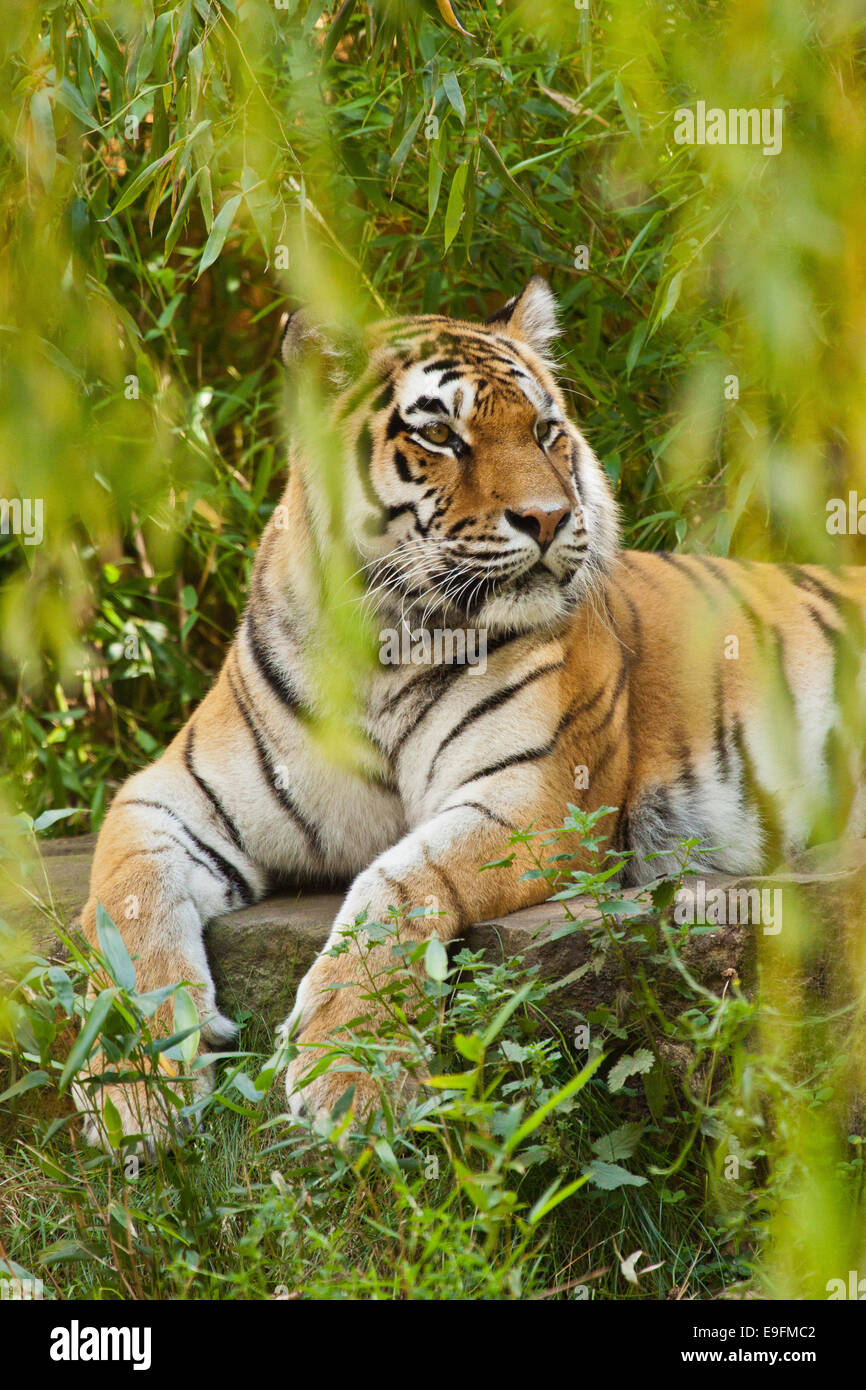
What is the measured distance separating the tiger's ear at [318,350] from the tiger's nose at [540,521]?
1.76 feet

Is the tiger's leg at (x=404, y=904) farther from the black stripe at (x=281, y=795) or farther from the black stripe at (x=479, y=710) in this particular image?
the black stripe at (x=281, y=795)

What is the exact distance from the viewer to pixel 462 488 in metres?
2.76

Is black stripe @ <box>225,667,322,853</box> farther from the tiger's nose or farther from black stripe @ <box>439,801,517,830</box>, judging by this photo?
the tiger's nose

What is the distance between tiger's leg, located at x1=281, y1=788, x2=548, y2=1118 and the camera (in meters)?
2.34

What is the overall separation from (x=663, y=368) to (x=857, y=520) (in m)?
0.72

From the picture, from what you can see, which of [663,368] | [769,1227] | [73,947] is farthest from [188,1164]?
[663,368]

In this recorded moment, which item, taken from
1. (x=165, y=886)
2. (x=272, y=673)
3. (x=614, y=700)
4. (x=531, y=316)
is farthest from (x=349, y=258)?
(x=165, y=886)

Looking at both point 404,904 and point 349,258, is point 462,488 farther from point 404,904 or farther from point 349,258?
point 404,904

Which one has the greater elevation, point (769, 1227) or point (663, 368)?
point (663, 368)

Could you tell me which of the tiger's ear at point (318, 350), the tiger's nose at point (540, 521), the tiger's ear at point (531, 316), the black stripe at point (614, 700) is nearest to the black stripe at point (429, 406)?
the tiger's ear at point (318, 350)

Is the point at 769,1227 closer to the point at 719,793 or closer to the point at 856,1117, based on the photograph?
the point at 856,1117

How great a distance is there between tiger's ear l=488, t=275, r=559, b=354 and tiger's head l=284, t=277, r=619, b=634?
256 millimetres

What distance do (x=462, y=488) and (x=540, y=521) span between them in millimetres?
185
